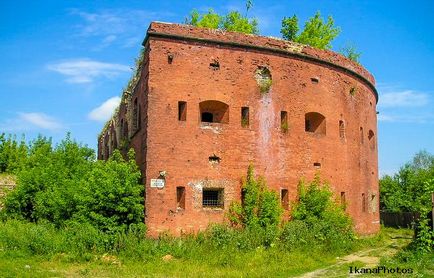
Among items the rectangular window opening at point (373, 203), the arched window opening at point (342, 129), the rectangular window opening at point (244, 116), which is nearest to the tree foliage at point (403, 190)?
the rectangular window opening at point (373, 203)

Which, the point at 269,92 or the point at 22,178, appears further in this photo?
the point at 22,178

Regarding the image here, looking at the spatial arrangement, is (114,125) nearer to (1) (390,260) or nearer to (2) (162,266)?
(2) (162,266)

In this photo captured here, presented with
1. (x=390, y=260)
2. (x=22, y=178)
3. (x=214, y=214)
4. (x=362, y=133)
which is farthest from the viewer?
(x=362, y=133)

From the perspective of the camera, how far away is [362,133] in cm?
1997

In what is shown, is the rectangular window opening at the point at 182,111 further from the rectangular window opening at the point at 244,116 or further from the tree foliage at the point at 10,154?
the tree foliage at the point at 10,154

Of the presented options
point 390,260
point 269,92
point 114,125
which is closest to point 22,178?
point 114,125

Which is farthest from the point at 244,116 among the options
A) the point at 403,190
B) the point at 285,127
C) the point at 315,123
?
the point at 403,190

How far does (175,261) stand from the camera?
12203 mm

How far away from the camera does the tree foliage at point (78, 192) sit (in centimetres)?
1343

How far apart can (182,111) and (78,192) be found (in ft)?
14.1

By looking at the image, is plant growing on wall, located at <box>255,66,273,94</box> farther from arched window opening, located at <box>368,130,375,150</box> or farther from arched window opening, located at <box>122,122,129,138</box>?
arched window opening, located at <box>368,130,375,150</box>

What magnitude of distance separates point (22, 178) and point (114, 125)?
17.9ft

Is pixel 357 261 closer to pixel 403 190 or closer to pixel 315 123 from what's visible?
pixel 315 123

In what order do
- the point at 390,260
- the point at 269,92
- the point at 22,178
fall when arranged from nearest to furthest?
the point at 390,260 → the point at 269,92 → the point at 22,178
